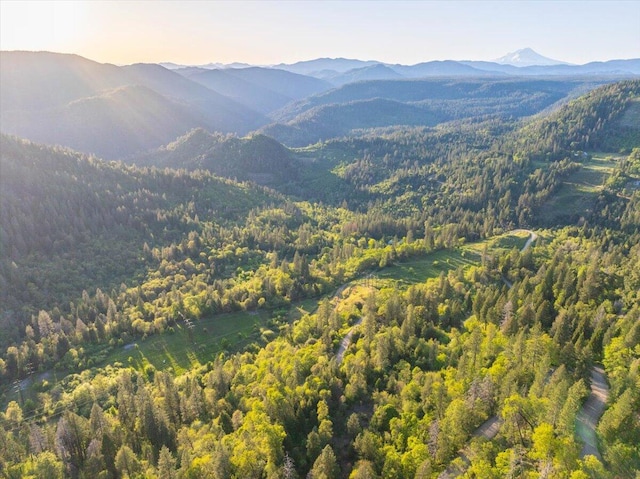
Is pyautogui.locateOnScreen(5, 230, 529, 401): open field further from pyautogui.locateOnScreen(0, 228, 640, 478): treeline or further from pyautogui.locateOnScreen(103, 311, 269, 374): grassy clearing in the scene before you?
pyautogui.locateOnScreen(0, 228, 640, 478): treeline

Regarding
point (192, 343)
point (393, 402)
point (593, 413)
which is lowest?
point (192, 343)

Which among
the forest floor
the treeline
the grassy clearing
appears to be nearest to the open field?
the grassy clearing

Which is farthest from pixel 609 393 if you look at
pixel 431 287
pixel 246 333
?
pixel 246 333

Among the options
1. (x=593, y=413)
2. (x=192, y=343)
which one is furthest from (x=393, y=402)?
(x=192, y=343)

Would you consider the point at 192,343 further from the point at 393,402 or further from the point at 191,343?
the point at 393,402

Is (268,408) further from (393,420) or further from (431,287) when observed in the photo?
(431,287)

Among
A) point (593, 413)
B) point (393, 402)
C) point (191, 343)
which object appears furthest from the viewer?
point (191, 343)

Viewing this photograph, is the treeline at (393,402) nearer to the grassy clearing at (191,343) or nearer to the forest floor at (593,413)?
the forest floor at (593,413)

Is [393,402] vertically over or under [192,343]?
over

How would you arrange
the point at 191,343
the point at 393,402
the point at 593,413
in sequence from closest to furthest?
the point at 593,413 → the point at 393,402 → the point at 191,343
